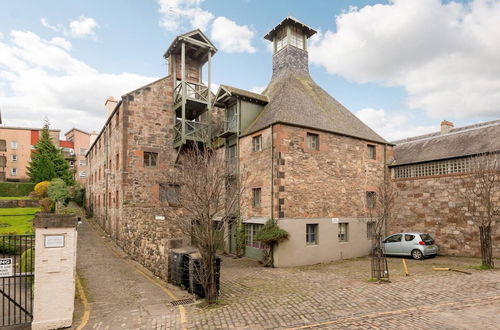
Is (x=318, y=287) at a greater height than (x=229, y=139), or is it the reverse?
(x=229, y=139)

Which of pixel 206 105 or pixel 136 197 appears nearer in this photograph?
pixel 136 197

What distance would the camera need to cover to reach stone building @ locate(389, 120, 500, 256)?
16.0 m

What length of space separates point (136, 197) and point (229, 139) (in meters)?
6.67

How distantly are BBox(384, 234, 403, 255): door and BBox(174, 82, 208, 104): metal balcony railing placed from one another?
1404 centimetres

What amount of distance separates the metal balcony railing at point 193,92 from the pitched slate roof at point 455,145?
13279 millimetres

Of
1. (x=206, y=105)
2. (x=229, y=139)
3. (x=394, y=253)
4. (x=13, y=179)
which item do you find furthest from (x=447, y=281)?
(x=13, y=179)

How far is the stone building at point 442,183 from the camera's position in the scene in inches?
632

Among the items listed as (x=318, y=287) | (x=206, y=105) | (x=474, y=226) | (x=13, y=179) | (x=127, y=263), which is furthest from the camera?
(x=13, y=179)

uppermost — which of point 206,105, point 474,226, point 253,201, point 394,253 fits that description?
point 206,105

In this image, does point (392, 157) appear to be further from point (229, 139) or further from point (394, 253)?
point (229, 139)

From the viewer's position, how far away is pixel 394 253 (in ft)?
54.8

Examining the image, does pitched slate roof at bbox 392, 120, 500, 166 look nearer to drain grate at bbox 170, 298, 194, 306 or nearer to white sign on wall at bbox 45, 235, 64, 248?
drain grate at bbox 170, 298, 194, 306

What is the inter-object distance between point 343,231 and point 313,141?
214 inches

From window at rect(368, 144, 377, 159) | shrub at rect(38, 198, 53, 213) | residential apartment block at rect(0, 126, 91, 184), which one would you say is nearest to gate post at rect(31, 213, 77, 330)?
window at rect(368, 144, 377, 159)
